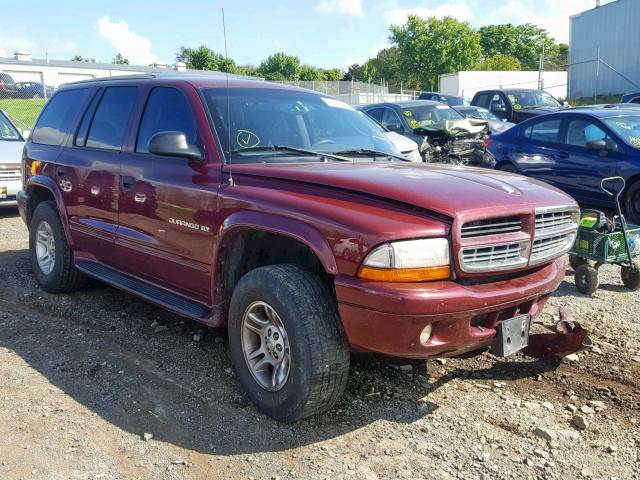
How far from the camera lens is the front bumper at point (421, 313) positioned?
2914mm

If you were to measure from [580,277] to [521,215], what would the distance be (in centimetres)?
279

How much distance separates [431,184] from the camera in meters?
3.36

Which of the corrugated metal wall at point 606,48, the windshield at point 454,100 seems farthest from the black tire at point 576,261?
the corrugated metal wall at point 606,48

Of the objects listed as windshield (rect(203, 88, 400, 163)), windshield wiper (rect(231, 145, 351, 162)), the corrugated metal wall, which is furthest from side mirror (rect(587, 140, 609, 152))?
the corrugated metal wall

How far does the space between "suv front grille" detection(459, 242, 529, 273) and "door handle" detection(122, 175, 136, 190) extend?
8.19 feet

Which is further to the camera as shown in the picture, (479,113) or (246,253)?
(479,113)

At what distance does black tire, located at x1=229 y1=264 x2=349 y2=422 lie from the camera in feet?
10.3

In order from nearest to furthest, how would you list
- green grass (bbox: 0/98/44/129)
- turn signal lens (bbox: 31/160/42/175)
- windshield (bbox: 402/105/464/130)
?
turn signal lens (bbox: 31/160/42/175), windshield (bbox: 402/105/464/130), green grass (bbox: 0/98/44/129)

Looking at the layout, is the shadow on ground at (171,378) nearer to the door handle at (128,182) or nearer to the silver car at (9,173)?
the door handle at (128,182)

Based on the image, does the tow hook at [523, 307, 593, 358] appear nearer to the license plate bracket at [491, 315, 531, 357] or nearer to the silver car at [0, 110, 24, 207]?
the license plate bracket at [491, 315, 531, 357]

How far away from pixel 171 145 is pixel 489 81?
144ft

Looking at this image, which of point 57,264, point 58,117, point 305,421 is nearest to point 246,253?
point 305,421

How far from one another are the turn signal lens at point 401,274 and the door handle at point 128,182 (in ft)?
7.12

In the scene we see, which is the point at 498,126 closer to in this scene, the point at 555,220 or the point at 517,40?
the point at 555,220
